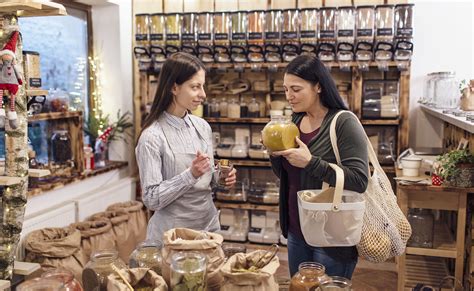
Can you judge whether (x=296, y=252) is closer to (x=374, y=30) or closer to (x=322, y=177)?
(x=322, y=177)

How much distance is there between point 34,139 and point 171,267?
9.19 feet

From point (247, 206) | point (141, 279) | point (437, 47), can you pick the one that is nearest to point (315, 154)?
point (141, 279)

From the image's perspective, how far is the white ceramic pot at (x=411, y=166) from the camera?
10.0 ft

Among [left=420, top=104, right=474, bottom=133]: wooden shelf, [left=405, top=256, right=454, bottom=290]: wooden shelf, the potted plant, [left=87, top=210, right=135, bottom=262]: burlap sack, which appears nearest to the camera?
[left=420, top=104, right=474, bottom=133]: wooden shelf

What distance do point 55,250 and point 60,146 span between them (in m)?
1.01

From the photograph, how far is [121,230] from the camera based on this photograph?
346 cm

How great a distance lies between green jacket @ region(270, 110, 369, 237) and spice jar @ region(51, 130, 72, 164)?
2388 mm

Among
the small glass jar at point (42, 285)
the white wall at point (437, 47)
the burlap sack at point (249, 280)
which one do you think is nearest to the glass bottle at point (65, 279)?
the small glass jar at point (42, 285)

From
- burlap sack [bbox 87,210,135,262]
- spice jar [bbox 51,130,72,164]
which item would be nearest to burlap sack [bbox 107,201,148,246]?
burlap sack [bbox 87,210,135,262]

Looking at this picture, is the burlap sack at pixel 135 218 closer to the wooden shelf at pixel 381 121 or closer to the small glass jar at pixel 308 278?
the wooden shelf at pixel 381 121

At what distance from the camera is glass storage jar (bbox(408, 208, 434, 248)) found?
2.96 metres

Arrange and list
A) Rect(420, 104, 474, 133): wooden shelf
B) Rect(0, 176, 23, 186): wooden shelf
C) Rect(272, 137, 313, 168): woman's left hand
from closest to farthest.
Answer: Rect(272, 137, 313, 168): woman's left hand
Rect(0, 176, 23, 186): wooden shelf
Rect(420, 104, 474, 133): wooden shelf

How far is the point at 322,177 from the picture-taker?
1.62 m

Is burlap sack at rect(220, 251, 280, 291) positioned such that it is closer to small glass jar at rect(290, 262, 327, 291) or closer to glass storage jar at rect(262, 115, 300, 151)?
small glass jar at rect(290, 262, 327, 291)
